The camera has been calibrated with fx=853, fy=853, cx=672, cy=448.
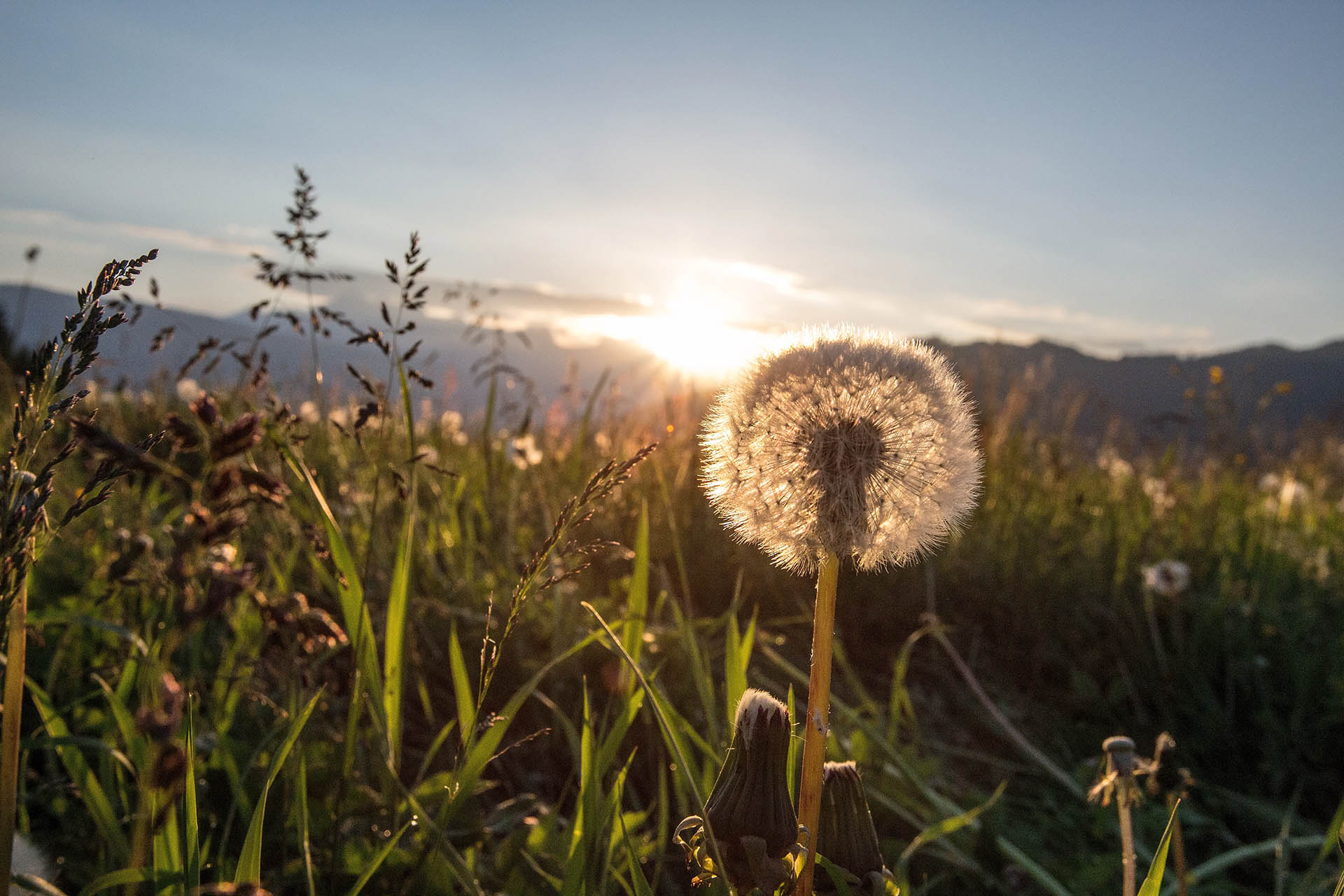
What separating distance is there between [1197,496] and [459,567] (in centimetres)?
472

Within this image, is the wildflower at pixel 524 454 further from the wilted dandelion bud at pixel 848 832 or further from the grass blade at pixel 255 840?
the wilted dandelion bud at pixel 848 832

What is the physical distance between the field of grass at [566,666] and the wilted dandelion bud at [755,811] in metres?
0.09

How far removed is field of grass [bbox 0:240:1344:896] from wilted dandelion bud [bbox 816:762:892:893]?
0.17 meters

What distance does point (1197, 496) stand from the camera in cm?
546

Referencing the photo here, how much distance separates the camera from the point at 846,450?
1.16 m

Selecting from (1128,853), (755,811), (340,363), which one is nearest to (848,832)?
(755,811)

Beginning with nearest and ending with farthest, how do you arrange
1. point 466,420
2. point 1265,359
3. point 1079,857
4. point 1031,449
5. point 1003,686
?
1. point 1079,857
2. point 1003,686
3. point 1031,449
4. point 466,420
5. point 1265,359

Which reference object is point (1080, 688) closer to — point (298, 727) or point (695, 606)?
point (695, 606)

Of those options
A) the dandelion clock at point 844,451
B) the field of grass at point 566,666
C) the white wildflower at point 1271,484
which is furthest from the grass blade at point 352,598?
the white wildflower at point 1271,484

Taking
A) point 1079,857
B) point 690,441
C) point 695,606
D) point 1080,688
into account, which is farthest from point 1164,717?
point 690,441

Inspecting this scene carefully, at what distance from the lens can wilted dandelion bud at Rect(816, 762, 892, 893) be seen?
1082mm

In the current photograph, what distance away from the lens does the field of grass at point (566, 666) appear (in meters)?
1.21

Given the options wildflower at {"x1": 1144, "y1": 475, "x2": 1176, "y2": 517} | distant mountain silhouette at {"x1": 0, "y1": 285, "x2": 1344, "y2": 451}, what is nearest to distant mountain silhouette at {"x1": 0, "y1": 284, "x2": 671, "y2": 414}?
distant mountain silhouette at {"x1": 0, "y1": 285, "x2": 1344, "y2": 451}

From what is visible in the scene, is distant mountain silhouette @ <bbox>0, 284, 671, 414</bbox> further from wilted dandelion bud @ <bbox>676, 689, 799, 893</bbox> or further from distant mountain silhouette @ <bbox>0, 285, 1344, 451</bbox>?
wilted dandelion bud @ <bbox>676, 689, 799, 893</bbox>
